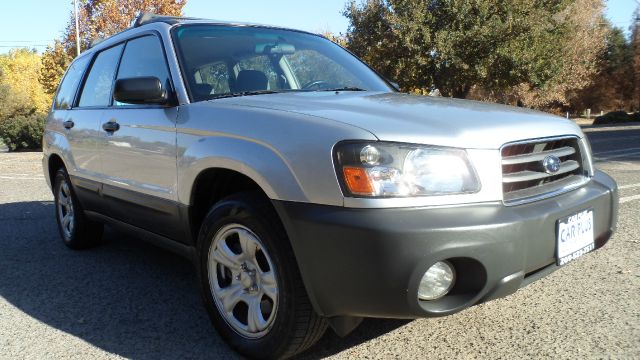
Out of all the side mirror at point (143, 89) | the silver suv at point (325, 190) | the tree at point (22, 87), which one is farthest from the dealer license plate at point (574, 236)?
the tree at point (22, 87)

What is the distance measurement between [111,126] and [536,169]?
2.72 metres

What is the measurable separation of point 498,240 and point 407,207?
0.39 meters

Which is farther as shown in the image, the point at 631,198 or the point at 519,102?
the point at 519,102

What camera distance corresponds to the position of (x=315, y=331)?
2.41 m

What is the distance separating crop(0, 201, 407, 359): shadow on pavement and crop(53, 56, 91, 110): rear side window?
4.38 ft

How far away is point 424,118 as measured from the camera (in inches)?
94.0

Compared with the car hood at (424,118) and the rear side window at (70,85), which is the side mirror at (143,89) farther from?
the rear side window at (70,85)

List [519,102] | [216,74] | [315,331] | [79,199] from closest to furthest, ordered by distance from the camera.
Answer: [315,331] → [216,74] → [79,199] → [519,102]

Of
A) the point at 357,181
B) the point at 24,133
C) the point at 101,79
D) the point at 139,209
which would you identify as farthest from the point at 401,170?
the point at 24,133

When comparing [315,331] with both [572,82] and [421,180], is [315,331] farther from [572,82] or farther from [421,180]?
[572,82]

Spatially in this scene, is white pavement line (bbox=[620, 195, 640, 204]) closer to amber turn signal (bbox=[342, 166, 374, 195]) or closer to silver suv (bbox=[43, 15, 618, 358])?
silver suv (bbox=[43, 15, 618, 358])

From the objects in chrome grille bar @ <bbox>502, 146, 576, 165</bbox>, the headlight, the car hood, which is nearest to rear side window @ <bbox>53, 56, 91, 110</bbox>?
the car hood

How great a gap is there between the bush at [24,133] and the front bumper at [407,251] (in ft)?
68.0

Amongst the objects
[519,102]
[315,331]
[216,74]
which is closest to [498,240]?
[315,331]
